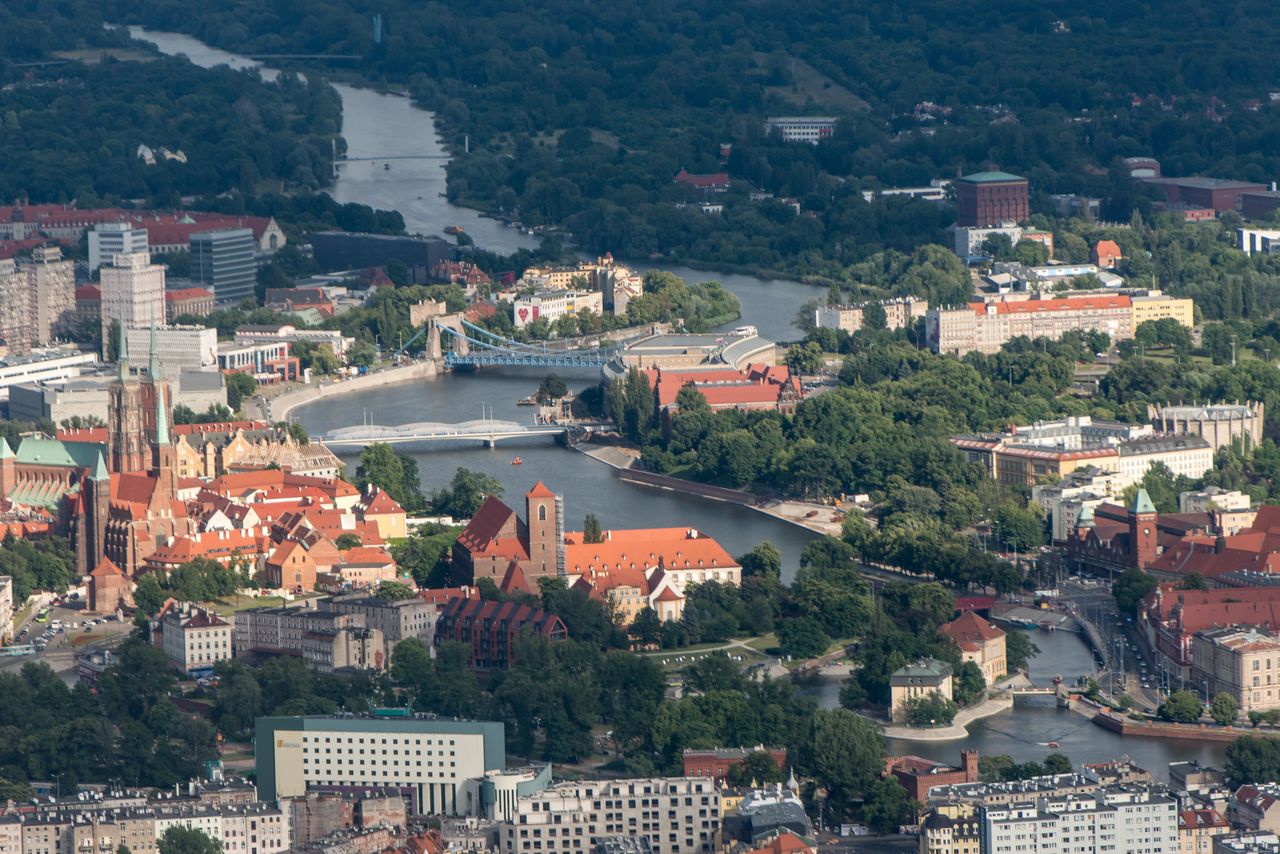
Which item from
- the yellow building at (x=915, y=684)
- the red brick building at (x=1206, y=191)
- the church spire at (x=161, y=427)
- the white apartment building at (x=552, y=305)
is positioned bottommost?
the white apartment building at (x=552, y=305)

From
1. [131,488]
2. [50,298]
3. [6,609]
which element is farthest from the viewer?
[50,298]

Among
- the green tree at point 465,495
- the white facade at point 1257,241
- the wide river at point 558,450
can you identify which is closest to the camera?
the wide river at point 558,450

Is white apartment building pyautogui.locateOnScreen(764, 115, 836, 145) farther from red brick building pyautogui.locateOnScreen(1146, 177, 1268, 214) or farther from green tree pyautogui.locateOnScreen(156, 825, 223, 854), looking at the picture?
green tree pyautogui.locateOnScreen(156, 825, 223, 854)

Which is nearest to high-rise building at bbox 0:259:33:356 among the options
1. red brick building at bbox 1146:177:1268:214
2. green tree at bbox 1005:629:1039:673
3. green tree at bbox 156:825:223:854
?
red brick building at bbox 1146:177:1268:214

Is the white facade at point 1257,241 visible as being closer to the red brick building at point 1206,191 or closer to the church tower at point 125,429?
the red brick building at point 1206,191

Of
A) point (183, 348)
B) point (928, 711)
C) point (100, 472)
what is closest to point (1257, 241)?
point (183, 348)

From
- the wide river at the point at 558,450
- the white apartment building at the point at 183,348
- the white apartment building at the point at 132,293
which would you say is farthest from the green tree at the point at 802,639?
the white apartment building at the point at 132,293

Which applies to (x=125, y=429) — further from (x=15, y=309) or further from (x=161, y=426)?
(x=15, y=309)
